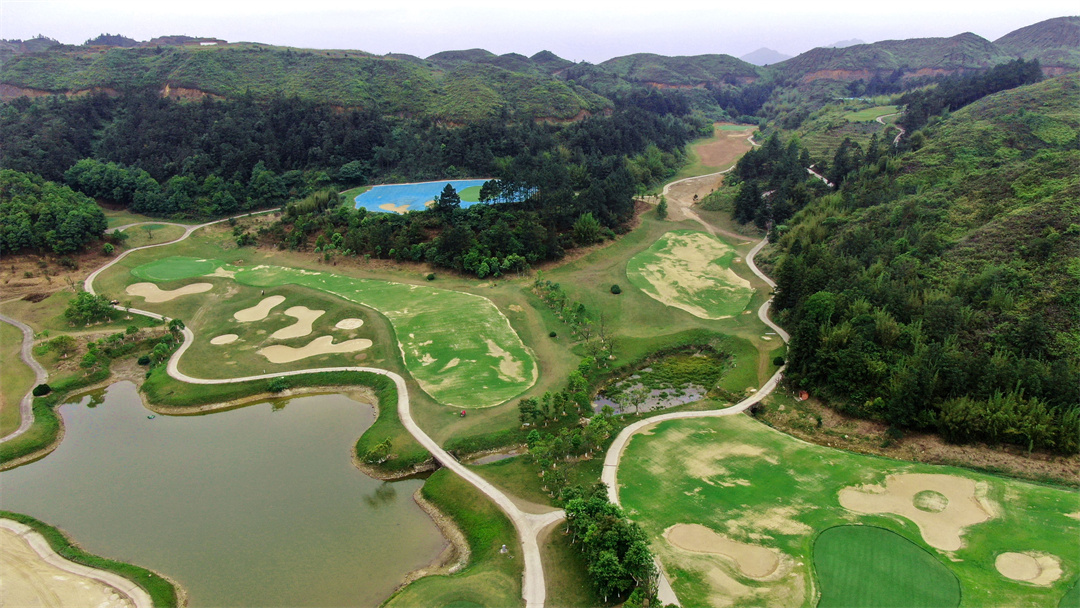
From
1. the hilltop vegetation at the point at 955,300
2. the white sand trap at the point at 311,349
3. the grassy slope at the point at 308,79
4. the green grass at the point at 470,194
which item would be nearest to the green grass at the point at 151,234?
the white sand trap at the point at 311,349

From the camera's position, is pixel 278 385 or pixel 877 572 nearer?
pixel 877 572

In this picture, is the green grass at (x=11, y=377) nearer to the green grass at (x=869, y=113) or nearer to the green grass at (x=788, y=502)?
the green grass at (x=788, y=502)

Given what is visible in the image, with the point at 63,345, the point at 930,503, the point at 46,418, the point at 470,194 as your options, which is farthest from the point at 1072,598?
the point at 470,194

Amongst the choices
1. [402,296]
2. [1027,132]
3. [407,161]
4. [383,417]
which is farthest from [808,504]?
[407,161]

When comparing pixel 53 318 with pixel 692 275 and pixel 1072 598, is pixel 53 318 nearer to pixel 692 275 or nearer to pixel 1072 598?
pixel 692 275

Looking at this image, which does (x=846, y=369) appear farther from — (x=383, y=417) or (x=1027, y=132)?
Result: (x=1027, y=132)

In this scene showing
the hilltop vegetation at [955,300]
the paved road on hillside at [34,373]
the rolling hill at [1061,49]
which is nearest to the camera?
the hilltop vegetation at [955,300]

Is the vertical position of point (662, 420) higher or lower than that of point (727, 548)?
higher
